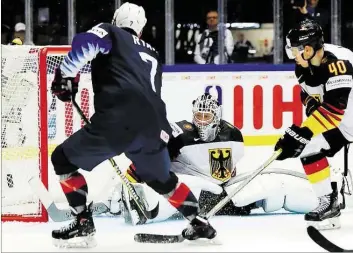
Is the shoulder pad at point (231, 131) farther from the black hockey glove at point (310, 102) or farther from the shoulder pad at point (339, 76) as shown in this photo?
the shoulder pad at point (339, 76)

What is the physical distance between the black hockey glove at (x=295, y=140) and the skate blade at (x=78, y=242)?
2.79ft

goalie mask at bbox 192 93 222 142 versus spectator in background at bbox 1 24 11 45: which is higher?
spectator in background at bbox 1 24 11 45

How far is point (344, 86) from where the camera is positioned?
334 cm

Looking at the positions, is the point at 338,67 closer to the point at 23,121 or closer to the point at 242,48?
the point at 23,121

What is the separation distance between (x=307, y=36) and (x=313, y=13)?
92.4 inches

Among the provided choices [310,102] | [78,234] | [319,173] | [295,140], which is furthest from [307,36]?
[78,234]

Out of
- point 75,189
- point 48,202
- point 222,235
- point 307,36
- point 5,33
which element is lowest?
point 222,235

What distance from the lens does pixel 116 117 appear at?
2.96 metres

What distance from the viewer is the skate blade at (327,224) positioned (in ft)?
11.5

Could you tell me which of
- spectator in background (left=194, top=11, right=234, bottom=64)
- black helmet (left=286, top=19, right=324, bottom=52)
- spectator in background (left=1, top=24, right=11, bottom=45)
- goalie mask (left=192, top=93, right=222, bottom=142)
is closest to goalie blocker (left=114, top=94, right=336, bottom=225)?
goalie mask (left=192, top=93, right=222, bottom=142)

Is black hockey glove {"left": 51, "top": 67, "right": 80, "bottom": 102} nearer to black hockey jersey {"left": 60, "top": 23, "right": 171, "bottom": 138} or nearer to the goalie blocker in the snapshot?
black hockey jersey {"left": 60, "top": 23, "right": 171, "bottom": 138}

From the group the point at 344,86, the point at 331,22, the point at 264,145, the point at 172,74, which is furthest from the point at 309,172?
the point at 331,22

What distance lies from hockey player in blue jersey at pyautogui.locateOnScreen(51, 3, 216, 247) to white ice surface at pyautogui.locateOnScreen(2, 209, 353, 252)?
0.10 meters

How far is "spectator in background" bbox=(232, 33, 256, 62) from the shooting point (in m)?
5.79
